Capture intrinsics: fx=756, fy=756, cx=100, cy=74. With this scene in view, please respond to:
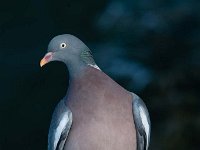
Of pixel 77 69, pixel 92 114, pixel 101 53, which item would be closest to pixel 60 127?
pixel 92 114

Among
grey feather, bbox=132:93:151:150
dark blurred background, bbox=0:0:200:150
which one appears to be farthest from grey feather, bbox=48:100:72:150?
dark blurred background, bbox=0:0:200:150

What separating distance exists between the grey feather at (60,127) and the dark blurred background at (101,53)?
1648mm

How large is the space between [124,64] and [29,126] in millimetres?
874

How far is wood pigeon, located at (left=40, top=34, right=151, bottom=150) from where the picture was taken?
368 cm

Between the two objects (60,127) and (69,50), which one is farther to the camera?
(69,50)

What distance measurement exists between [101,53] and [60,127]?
6.72 ft

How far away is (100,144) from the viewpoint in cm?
368

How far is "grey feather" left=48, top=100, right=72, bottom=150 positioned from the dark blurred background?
5.41 ft

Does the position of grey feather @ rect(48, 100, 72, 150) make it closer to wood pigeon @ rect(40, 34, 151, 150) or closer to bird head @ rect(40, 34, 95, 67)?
wood pigeon @ rect(40, 34, 151, 150)

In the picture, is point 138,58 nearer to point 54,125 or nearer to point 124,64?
point 124,64

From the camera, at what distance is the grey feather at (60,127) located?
12.1 feet

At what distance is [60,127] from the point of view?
3.71 meters

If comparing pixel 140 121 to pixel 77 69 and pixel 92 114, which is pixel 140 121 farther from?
pixel 77 69

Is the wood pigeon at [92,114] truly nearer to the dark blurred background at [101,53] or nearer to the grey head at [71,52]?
the grey head at [71,52]
